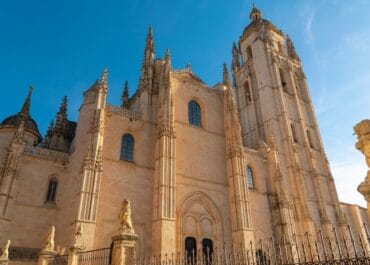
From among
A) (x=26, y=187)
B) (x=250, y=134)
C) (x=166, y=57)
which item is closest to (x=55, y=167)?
(x=26, y=187)

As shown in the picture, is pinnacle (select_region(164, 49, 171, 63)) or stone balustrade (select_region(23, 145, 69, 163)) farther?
pinnacle (select_region(164, 49, 171, 63))

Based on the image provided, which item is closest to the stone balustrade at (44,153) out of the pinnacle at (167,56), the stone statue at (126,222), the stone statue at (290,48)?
the pinnacle at (167,56)

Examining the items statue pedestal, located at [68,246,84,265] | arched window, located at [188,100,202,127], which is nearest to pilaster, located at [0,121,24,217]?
statue pedestal, located at [68,246,84,265]

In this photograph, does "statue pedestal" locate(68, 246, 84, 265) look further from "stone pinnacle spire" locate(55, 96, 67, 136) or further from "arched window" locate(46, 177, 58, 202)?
"stone pinnacle spire" locate(55, 96, 67, 136)

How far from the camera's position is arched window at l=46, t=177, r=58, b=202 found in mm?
17172

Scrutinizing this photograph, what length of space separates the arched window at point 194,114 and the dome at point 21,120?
1282cm

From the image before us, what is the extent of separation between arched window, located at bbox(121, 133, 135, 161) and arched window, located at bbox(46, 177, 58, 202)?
14.0 feet

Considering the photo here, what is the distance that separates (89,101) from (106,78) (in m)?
1.94

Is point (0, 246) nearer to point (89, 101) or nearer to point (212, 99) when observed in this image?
point (89, 101)

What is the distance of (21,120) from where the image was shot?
2267 centimetres

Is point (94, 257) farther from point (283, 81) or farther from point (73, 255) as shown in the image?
point (283, 81)

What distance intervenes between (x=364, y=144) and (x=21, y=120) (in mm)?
23591

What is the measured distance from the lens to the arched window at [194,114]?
75.9 feet

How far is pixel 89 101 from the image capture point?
769 inches
